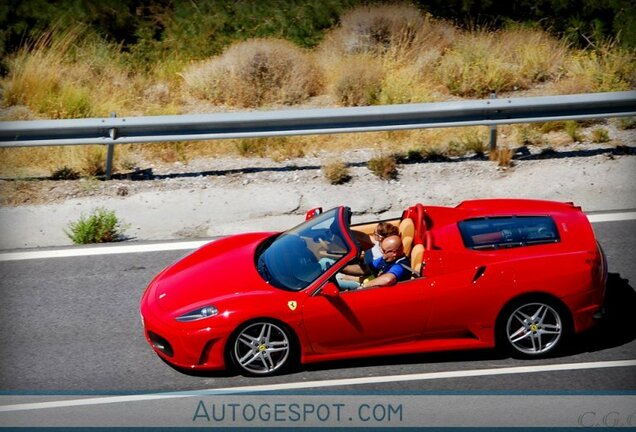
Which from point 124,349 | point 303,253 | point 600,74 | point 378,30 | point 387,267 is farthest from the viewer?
point 378,30

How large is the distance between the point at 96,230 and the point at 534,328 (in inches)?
201

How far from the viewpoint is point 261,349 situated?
7.70m

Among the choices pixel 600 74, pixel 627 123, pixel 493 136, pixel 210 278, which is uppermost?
pixel 600 74

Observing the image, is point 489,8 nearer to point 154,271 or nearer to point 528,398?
point 154,271

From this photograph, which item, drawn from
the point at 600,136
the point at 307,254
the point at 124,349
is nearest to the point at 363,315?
the point at 307,254

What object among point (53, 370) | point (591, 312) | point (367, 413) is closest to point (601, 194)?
point (591, 312)

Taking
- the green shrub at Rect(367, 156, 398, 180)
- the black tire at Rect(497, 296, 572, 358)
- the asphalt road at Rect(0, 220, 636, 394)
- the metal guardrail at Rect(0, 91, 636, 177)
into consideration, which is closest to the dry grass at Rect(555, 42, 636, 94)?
the metal guardrail at Rect(0, 91, 636, 177)

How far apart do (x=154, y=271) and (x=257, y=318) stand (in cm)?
251

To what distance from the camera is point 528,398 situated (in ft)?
24.3

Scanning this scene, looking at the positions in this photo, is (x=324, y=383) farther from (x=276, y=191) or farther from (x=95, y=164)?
(x=95, y=164)

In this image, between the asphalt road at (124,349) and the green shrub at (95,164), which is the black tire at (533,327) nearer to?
the asphalt road at (124,349)

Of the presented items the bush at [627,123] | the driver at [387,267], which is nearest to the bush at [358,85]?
the bush at [627,123]

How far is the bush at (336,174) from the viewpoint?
1150 cm

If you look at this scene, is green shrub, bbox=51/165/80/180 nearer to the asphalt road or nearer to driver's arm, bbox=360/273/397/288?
the asphalt road
